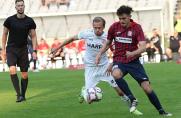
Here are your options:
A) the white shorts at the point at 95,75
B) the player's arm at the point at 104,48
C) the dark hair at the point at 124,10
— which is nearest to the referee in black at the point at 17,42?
the white shorts at the point at 95,75

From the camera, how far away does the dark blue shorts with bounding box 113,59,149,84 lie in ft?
34.1

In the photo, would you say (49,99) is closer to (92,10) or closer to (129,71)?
(129,71)

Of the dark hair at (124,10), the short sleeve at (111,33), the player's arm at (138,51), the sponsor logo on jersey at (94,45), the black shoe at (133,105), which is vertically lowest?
the black shoe at (133,105)

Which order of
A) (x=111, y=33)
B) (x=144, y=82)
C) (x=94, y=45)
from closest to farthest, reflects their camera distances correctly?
(x=144, y=82)
(x=111, y=33)
(x=94, y=45)

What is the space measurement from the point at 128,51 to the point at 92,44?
167cm

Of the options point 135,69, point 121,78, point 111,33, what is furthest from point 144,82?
point 111,33

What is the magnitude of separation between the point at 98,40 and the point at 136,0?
31674 millimetres

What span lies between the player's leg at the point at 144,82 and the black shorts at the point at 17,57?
4225 mm

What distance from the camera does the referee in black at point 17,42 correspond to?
13.9m

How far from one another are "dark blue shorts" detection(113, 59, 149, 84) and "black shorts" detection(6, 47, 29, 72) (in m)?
3.96

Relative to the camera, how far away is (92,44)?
12000mm

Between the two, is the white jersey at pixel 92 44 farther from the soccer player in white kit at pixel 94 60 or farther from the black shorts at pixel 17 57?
the black shorts at pixel 17 57

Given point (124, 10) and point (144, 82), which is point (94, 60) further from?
point (124, 10)

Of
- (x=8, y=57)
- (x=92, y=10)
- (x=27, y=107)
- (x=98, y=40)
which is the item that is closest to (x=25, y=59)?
(x=8, y=57)
